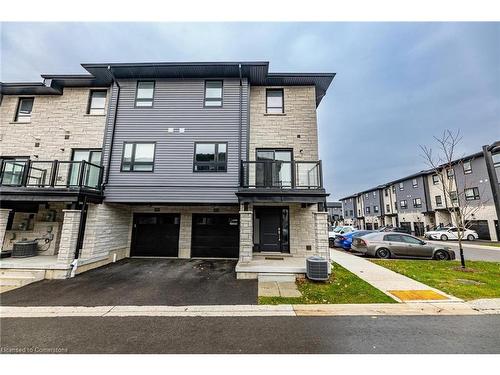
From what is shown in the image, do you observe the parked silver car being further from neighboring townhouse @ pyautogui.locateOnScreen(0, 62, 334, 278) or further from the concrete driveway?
the concrete driveway

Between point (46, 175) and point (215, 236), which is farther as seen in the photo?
point (215, 236)

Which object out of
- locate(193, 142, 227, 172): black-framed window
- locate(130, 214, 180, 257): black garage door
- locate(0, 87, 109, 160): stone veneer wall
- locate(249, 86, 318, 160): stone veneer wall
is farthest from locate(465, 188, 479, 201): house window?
locate(0, 87, 109, 160): stone veneer wall

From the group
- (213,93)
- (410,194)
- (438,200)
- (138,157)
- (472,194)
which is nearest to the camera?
(138,157)

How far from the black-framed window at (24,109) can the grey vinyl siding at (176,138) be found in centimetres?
502

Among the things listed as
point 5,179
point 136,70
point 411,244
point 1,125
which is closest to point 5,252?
point 5,179

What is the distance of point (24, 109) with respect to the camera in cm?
1136

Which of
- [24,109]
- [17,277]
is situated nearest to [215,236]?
[17,277]

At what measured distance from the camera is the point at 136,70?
34.3 ft

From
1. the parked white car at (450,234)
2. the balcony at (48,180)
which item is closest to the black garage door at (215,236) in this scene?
the balcony at (48,180)

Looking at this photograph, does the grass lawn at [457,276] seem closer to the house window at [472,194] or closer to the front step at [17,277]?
the front step at [17,277]

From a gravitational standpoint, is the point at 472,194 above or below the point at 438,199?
above

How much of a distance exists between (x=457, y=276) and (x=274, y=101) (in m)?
11.1

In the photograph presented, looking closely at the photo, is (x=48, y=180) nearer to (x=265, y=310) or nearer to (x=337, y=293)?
(x=265, y=310)

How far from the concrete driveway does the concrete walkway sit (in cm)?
420
